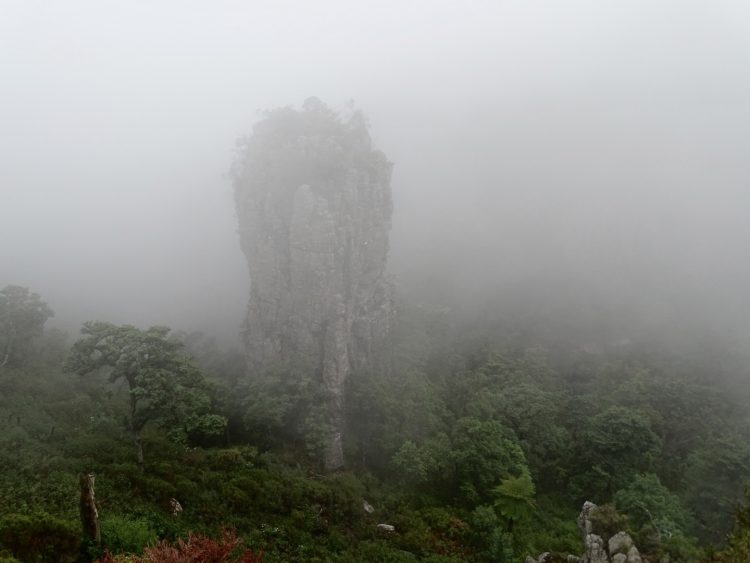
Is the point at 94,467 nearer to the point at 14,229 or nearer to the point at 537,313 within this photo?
the point at 537,313

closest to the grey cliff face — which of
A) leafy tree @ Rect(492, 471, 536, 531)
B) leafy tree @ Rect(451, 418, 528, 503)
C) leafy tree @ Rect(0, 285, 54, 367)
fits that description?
leafy tree @ Rect(451, 418, 528, 503)

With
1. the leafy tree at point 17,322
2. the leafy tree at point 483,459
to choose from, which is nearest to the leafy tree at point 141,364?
the leafy tree at point 17,322

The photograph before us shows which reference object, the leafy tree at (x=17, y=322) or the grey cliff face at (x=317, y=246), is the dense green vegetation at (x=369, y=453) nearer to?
the leafy tree at (x=17, y=322)

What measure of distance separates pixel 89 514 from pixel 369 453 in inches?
1071

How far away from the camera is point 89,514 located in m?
17.6

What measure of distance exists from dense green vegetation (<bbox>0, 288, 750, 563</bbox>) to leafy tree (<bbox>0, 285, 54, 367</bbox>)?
166 mm

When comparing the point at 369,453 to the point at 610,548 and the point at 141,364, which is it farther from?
the point at 610,548

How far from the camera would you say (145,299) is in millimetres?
85562

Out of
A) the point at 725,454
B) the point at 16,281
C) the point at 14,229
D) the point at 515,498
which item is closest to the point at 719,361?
the point at 725,454

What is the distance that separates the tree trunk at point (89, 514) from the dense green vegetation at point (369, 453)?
0.61 metres

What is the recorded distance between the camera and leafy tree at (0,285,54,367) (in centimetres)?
3950

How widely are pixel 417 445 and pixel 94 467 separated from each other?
2350cm

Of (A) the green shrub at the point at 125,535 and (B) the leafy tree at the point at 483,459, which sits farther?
(B) the leafy tree at the point at 483,459

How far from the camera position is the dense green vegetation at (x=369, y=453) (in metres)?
24.3
